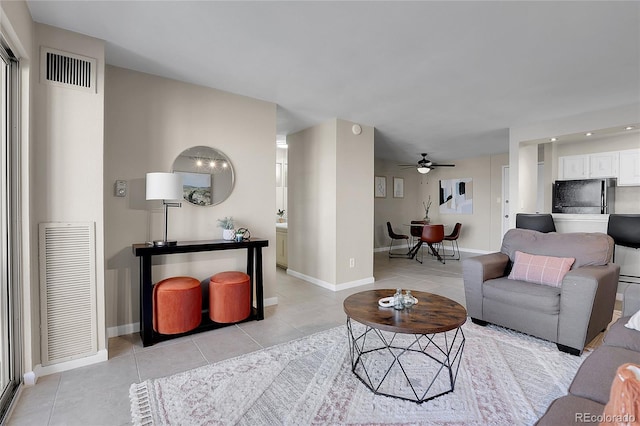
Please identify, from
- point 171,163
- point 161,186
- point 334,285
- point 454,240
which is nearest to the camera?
point 161,186

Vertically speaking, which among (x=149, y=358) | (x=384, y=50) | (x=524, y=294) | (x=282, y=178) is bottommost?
(x=149, y=358)

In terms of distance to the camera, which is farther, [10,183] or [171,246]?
[171,246]

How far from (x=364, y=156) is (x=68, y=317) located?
376cm

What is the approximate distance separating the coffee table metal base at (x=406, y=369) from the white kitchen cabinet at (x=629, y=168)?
16.2 ft

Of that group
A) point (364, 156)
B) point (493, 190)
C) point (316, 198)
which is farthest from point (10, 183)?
point (493, 190)

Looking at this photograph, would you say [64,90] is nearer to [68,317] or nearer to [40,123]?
[40,123]

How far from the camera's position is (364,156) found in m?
4.59

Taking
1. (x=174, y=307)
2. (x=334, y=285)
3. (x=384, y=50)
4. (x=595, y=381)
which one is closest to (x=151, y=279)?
(x=174, y=307)

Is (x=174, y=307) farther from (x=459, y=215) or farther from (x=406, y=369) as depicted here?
(x=459, y=215)

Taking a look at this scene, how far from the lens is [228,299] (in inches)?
113

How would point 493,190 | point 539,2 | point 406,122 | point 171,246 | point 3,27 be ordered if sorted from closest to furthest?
point 3,27, point 539,2, point 171,246, point 406,122, point 493,190

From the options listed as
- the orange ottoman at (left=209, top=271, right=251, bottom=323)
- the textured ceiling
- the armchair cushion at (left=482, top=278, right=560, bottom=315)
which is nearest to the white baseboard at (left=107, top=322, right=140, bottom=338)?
the orange ottoman at (left=209, top=271, right=251, bottom=323)

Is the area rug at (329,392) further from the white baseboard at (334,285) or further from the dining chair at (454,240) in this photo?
the dining chair at (454,240)

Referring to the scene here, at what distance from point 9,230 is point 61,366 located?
1.01 m
